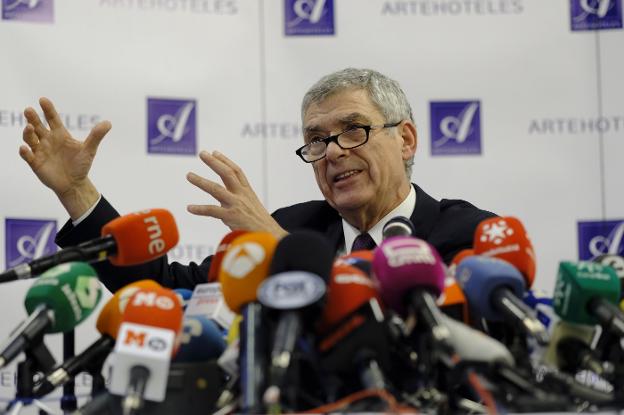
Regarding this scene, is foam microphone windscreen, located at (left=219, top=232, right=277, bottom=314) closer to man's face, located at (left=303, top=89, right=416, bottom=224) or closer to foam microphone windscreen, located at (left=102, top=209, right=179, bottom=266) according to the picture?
foam microphone windscreen, located at (left=102, top=209, right=179, bottom=266)

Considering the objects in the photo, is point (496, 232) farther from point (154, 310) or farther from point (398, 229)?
point (154, 310)

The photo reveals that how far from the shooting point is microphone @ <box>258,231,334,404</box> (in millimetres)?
1210

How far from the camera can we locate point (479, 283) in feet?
4.91

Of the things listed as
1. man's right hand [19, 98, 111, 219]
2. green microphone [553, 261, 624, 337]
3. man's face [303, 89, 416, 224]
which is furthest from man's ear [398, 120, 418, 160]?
green microphone [553, 261, 624, 337]

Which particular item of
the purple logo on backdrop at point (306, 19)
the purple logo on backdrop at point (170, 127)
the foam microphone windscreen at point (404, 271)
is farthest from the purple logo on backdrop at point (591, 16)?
the foam microphone windscreen at point (404, 271)

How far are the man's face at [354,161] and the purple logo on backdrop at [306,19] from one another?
1505 millimetres

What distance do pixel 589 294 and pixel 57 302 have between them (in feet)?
2.73

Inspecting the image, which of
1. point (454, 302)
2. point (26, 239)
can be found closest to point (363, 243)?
point (454, 302)

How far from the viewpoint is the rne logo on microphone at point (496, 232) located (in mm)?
1735

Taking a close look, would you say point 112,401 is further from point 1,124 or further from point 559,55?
point 559,55

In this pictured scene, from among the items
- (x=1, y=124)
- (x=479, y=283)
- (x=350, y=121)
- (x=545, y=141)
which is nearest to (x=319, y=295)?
(x=479, y=283)

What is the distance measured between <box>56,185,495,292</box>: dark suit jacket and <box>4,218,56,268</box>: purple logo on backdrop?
44.3 inches

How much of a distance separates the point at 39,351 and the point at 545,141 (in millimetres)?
3121

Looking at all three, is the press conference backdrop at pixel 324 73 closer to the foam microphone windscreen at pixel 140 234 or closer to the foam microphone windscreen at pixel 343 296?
the foam microphone windscreen at pixel 140 234
